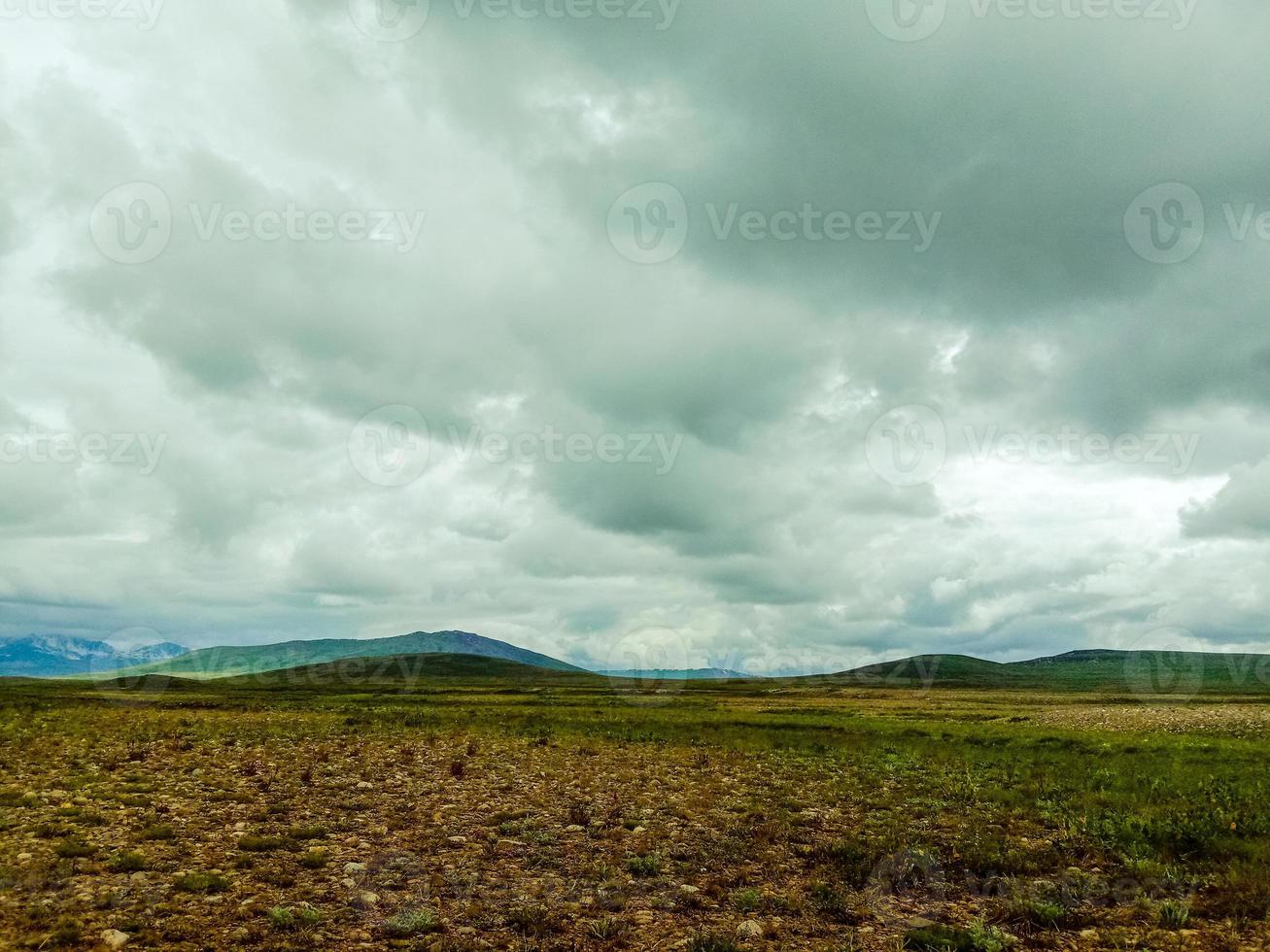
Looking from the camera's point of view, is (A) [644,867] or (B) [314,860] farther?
(A) [644,867]

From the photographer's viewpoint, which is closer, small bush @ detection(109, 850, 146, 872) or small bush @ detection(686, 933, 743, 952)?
small bush @ detection(686, 933, 743, 952)

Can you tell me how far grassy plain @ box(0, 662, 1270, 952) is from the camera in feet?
34.6

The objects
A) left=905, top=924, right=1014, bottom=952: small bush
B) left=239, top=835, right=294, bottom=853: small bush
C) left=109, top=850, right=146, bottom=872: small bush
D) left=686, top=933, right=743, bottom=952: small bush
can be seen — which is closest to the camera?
left=686, top=933, right=743, bottom=952: small bush

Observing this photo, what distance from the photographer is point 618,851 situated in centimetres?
1509

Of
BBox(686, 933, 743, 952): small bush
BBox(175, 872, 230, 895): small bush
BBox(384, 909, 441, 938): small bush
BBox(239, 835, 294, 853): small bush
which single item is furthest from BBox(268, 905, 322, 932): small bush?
BBox(686, 933, 743, 952): small bush

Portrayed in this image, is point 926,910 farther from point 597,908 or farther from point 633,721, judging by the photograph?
point 633,721

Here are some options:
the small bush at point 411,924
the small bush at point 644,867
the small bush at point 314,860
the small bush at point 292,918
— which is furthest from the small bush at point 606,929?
the small bush at point 314,860

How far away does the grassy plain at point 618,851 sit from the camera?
10.5 metres

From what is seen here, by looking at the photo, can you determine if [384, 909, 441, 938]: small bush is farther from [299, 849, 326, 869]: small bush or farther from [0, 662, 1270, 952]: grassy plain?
[299, 849, 326, 869]: small bush

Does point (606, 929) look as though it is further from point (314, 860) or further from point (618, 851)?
point (314, 860)

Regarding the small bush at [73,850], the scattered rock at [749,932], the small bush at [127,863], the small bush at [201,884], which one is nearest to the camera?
the scattered rock at [749,932]

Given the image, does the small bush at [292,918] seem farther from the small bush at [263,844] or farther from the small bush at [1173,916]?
the small bush at [1173,916]

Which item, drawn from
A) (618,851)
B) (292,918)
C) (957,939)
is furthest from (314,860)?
(957,939)

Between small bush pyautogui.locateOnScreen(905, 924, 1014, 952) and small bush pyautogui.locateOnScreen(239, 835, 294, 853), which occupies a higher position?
small bush pyautogui.locateOnScreen(905, 924, 1014, 952)
